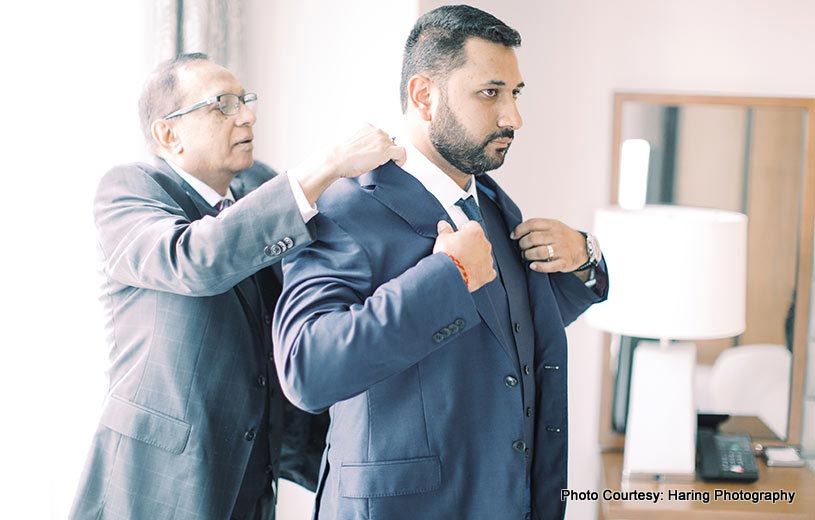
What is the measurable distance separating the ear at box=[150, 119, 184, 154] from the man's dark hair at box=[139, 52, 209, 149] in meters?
0.02

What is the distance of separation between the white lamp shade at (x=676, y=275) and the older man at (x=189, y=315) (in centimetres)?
107

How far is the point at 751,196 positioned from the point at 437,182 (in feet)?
5.35

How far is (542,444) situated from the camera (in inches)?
65.5

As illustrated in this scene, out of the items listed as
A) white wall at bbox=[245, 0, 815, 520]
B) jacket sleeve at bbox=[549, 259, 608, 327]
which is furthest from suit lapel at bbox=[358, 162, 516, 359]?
white wall at bbox=[245, 0, 815, 520]

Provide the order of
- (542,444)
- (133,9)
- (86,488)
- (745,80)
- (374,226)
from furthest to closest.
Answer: (745,80)
(133,9)
(86,488)
(542,444)
(374,226)

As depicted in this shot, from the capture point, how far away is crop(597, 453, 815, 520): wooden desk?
2.41 m

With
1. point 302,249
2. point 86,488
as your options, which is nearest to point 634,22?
point 302,249

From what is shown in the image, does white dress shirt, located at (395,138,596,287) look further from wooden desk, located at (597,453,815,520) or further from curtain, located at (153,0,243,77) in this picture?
wooden desk, located at (597,453,815,520)

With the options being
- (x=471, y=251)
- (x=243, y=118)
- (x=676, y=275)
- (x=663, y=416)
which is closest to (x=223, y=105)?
(x=243, y=118)

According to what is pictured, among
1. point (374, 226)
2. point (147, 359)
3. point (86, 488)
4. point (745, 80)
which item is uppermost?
point (745, 80)

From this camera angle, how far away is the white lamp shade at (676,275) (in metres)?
2.41

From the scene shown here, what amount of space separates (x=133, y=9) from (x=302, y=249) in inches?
41.5

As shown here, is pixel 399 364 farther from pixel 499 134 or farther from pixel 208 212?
pixel 208 212

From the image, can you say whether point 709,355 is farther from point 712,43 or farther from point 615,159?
point 712,43
